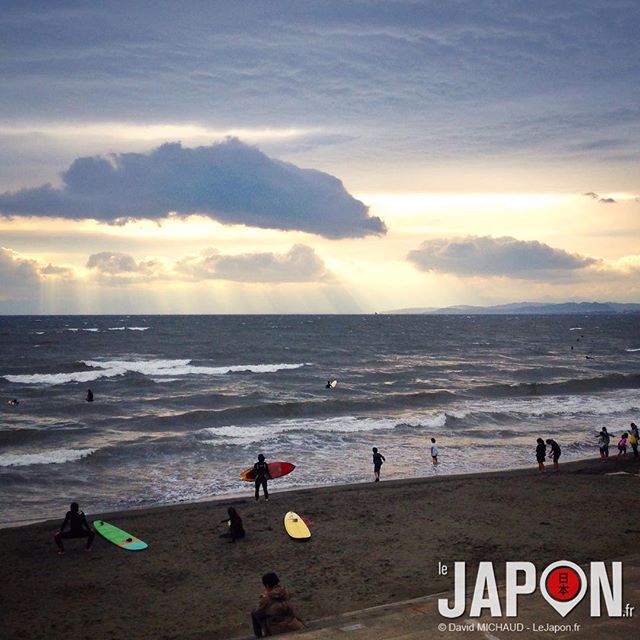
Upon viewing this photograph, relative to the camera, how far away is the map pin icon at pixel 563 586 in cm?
869

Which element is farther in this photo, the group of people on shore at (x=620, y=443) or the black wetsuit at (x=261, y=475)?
the group of people on shore at (x=620, y=443)

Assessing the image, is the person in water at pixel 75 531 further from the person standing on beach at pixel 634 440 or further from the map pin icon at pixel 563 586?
the person standing on beach at pixel 634 440

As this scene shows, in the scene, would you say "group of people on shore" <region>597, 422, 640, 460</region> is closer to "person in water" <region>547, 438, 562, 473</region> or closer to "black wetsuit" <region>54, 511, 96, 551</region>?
"person in water" <region>547, 438, 562, 473</region>

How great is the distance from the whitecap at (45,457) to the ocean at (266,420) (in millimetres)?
97

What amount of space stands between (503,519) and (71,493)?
14.5m

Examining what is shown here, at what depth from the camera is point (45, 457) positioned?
25.4 m

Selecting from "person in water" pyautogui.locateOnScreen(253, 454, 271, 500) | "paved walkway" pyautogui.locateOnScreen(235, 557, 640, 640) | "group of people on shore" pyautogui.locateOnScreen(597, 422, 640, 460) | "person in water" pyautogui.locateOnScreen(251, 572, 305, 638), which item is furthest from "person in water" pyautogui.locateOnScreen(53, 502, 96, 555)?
"group of people on shore" pyautogui.locateOnScreen(597, 422, 640, 460)

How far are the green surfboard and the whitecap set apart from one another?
10.2 metres

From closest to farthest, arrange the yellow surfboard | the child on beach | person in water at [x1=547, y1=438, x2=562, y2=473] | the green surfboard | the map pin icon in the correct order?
1. the map pin icon
2. the green surfboard
3. the yellow surfboard
4. person in water at [x1=547, y1=438, x2=562, y2=473]
5. the child on beach

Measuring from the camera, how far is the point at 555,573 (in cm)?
1055

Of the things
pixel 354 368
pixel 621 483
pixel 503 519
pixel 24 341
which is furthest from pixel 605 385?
pixel 24 341

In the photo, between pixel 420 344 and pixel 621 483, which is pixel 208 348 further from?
pixel 621 483

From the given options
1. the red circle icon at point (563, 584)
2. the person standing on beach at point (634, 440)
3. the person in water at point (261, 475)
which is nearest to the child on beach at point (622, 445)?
the person standing on beach at point (634, 440)

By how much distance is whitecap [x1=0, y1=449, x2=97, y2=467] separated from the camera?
24.5m
